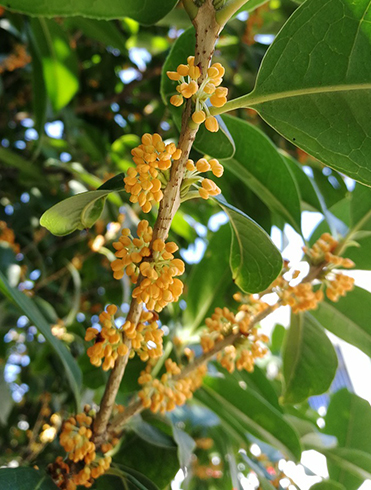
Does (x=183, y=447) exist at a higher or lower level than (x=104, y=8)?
lower

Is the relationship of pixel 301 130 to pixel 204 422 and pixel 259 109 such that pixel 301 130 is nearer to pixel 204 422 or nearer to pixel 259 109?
pixel 259 109

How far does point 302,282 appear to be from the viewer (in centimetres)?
116

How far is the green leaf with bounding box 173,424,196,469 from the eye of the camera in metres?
1.07

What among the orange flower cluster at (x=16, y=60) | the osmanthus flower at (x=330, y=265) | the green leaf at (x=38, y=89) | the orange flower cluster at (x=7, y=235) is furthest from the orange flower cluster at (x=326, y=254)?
the orange flower cluster at (x=16, y=60)

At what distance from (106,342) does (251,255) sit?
0.35 m

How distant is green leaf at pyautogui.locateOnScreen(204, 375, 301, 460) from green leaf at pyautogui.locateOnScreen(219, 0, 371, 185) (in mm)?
801

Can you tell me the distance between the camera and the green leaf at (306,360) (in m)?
1.36

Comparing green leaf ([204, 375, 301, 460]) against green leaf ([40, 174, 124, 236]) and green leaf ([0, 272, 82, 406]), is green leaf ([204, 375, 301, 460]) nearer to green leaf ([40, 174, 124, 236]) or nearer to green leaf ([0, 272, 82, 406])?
green leaf ([0, 272, 82, 406])

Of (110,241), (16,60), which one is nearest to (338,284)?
(110,241)

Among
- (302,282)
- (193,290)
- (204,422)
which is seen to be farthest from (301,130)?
(204,422)

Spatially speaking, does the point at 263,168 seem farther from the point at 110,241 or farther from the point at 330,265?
the point at 110,241

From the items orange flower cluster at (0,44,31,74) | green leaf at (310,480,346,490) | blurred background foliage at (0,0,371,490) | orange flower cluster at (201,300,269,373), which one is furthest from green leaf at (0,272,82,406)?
orange flower cluster at (0,44,31,74)

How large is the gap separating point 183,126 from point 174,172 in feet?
0.24

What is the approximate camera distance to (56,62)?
2006 millimetres
